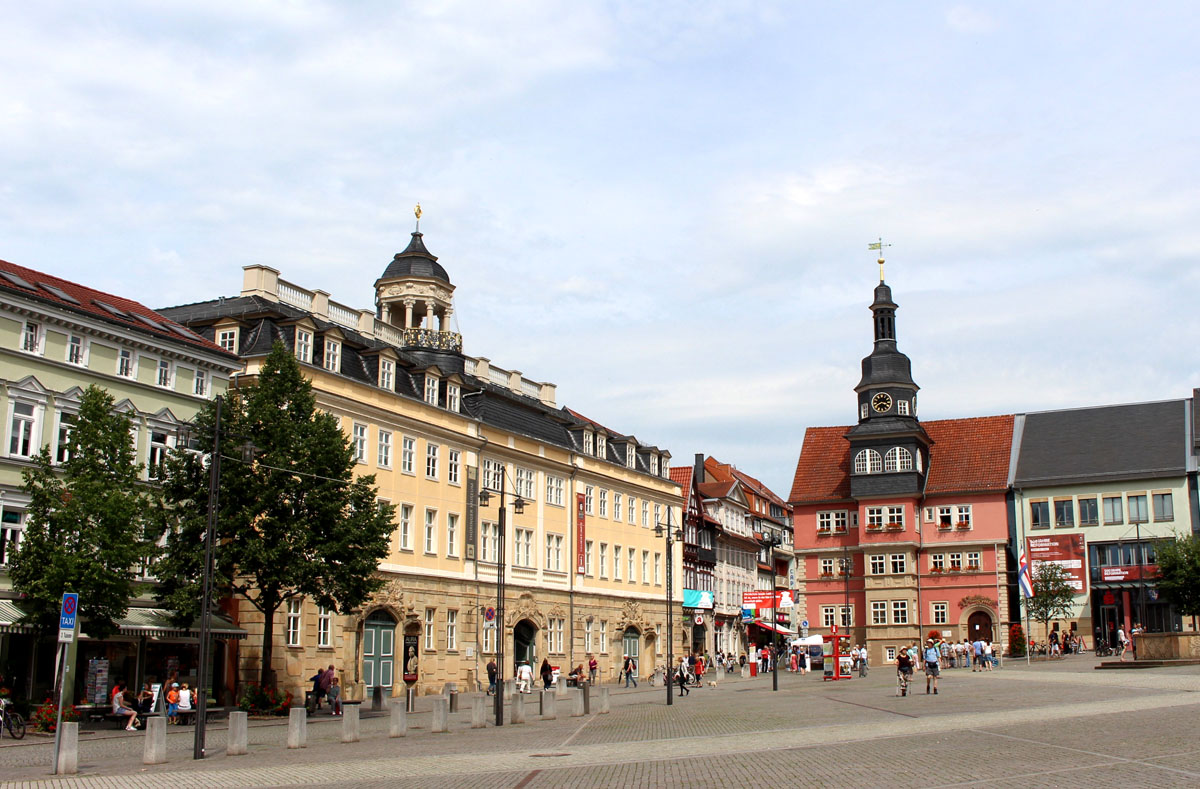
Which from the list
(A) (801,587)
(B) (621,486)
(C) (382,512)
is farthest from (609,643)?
(C) (382,512)

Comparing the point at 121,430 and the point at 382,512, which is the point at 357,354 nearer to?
the point at 382,512

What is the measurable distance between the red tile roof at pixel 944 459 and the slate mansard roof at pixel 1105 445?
5.36 feet

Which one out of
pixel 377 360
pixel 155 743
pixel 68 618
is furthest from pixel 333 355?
pixel 68 618

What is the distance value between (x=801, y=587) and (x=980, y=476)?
1456 cm

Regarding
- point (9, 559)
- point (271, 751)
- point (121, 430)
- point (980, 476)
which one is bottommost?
point (271, 751)

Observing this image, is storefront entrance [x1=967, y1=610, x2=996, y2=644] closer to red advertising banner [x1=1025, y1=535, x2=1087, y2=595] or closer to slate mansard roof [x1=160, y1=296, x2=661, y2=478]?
red advertising banner [x1=1025, y1=535, x2=1087, y2=595]

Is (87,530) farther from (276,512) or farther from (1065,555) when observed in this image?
(1065,555)

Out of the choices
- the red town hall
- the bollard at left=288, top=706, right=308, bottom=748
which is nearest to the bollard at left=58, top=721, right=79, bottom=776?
the bollard at left=288, top=706, right=308, bottom=748

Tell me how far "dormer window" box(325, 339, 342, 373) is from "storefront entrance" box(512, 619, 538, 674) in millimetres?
16784

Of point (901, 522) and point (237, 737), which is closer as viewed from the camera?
point (237, 737)

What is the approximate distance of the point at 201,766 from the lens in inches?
899

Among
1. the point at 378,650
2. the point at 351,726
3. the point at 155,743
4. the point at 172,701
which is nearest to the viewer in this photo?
the point at 155,743

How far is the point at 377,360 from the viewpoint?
51.3 meters

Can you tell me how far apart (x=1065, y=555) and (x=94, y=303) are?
60144 millimetres
